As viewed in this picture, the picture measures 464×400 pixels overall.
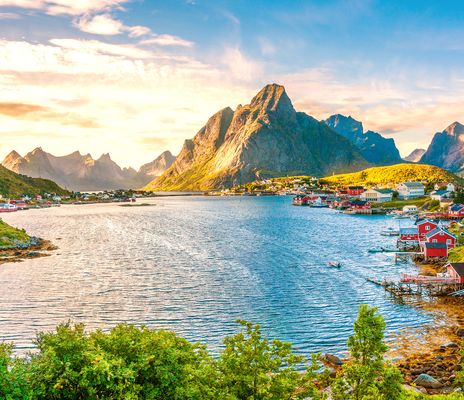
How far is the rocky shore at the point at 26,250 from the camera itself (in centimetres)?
9999

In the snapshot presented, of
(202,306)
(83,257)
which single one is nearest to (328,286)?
(202,306)

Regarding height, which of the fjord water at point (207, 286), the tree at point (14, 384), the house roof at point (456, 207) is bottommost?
the fjord water at point (207, 286)

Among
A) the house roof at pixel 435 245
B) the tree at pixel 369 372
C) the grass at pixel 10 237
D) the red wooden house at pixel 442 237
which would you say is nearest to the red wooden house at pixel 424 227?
the red wooden house at pixel 442 237

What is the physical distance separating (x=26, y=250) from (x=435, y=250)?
10143cm

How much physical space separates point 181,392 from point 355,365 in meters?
10.5

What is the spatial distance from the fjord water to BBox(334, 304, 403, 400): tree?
22.0 m

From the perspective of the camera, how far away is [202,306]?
6138 cm

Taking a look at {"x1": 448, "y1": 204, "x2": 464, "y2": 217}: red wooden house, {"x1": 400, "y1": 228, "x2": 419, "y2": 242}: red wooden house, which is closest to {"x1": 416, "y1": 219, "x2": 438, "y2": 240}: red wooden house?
{"x1": 400, "y1": 228, "x2": 419, "y2": 242}: red wooden house

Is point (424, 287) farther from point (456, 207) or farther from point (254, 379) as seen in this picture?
point (456, 207)

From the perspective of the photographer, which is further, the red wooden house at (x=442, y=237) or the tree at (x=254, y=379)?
the red wooden house at (x=442, y=237)

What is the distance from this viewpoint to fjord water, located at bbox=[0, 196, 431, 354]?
2109 inches

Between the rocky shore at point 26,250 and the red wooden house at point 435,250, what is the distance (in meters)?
91.9

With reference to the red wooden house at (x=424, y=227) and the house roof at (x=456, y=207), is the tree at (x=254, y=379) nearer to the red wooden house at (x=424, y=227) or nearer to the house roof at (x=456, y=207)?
the red wooden house at (x=424, y=227)

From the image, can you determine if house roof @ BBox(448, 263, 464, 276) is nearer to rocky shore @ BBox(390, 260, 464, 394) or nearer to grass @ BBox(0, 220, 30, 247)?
rocky shore @ BBox(390, 260, 464, 394)
